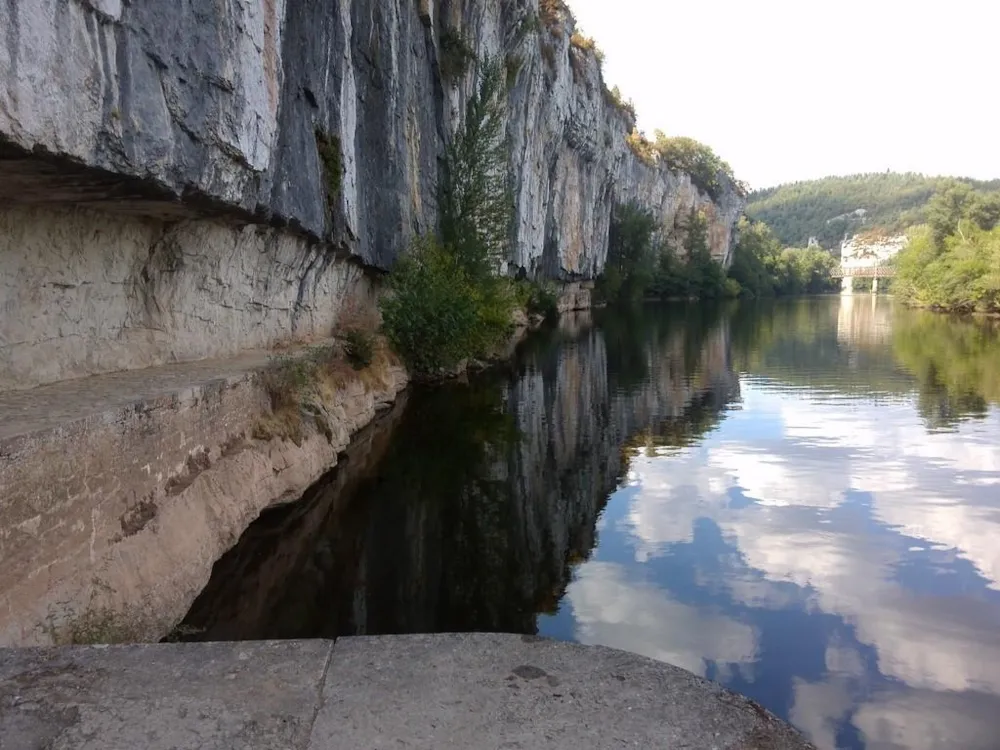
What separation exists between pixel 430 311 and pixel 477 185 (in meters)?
9.84

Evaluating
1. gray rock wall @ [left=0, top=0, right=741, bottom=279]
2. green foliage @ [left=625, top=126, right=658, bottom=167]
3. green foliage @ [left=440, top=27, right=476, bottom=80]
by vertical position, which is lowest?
gray rock wall @ [left=0, top=0, right=741, bottom=279]

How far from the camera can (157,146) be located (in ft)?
24.2

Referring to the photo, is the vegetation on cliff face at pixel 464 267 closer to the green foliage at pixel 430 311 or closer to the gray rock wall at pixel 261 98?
the green foliage at pixel 430 311

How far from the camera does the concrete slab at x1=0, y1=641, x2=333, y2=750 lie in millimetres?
3088

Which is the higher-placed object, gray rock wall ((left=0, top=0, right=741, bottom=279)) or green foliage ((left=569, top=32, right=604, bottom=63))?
green foliage ((left=569, top=32, right=604, bottom=63))

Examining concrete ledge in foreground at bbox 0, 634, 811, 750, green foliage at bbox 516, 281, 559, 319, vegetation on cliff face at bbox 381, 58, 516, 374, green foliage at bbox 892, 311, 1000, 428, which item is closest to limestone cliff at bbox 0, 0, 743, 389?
vegetation on cliff face at bbox 381, 58, 516, 374

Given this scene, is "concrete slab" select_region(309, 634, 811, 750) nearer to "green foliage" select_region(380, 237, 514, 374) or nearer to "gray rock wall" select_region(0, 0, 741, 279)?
"gray rock wall" select_region(0, 0, 741, 279)

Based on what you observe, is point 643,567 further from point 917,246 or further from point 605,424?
point 917,246

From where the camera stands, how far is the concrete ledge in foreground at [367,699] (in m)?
3.11

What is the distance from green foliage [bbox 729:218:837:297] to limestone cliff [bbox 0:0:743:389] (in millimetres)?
91425

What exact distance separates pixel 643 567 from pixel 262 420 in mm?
5347

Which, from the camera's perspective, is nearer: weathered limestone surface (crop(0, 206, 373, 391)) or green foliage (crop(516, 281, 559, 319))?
weathered limestone surface (crop(0, 206, 373, 391))

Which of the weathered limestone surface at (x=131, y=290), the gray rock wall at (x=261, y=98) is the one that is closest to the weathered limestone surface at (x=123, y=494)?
the weathered limestone surface at (x=131, y=290)

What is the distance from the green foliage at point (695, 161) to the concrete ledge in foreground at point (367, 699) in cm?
9121
